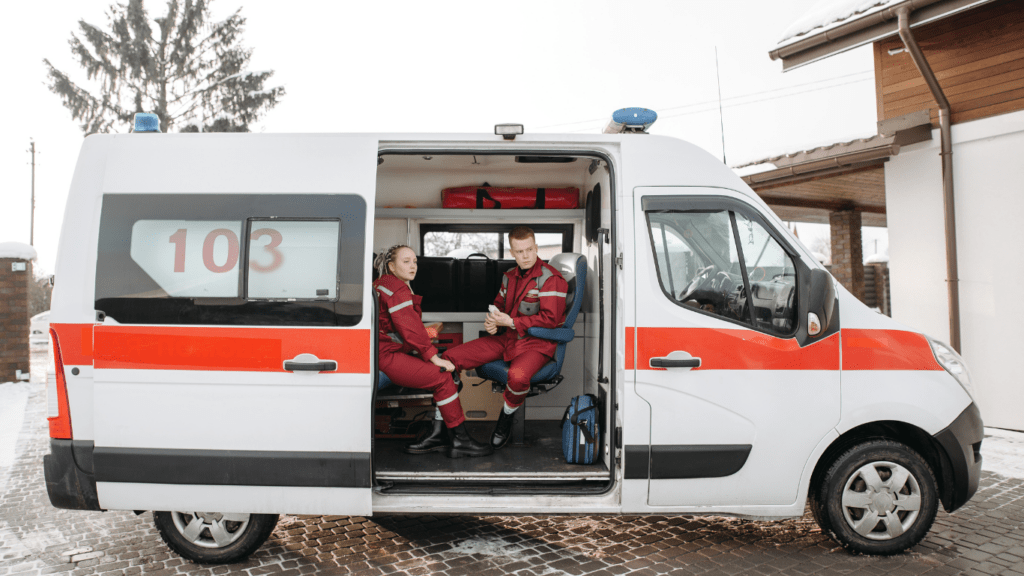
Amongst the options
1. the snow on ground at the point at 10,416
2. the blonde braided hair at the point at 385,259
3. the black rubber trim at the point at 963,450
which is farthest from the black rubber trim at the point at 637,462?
the snow on ground at the point at 10,416

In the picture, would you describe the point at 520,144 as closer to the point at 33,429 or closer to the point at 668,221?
the point at 668,221

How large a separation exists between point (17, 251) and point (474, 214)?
7857 millimetres

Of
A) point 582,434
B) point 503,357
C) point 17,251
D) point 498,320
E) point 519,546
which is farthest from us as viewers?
point 17,251

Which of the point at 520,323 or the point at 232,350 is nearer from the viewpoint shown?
the point at 232,350

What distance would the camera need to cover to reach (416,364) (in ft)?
13.2

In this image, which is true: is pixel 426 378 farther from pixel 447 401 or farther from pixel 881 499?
pixel 881 499

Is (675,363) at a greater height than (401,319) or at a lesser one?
lesser

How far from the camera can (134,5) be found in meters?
16.4

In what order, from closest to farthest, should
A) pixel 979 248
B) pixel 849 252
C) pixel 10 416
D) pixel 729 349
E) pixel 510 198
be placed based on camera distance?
pixel 729 349, pixel 510 198, pixel 979 248, pixel 10 416, pixel 849 252

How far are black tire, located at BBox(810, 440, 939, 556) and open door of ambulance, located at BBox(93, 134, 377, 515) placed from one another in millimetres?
2469

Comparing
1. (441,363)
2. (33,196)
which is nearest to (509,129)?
(441,363)

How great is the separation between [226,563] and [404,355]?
1.51 m

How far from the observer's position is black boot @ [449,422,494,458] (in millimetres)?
4031

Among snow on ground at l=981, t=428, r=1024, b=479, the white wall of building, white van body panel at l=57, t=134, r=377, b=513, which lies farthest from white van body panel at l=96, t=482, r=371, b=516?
the white wall of building
